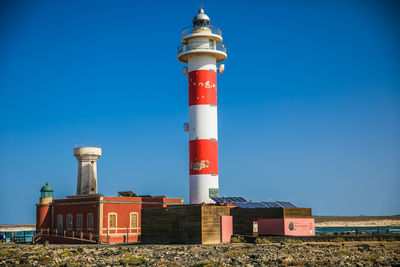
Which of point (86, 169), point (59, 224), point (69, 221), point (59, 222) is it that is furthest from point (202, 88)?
point (86, 169)

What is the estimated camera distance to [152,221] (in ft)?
126

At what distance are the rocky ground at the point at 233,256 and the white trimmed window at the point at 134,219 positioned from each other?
11802mm

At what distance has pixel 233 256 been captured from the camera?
87.9 ft

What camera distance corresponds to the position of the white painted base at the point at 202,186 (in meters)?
40.4

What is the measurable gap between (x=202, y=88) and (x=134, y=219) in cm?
1305

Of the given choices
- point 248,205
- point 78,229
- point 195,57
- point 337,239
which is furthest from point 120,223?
→ point 337,239

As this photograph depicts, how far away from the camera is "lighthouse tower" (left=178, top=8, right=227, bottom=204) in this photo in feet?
133

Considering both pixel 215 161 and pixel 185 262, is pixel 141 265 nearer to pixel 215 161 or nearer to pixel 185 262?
pixel 185 262

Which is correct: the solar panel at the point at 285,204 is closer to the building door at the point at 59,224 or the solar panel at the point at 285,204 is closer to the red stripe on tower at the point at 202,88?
the red stripe on tower at the point at 202,88

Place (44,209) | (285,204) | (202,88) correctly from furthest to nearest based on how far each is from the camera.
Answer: (44,209) → (202,88) → (285,204)

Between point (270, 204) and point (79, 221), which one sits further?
point (79, 221)

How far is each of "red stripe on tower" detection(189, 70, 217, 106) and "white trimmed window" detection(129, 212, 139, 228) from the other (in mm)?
11056

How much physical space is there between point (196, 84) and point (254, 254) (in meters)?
17.9

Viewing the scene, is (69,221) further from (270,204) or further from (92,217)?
(270,204)
